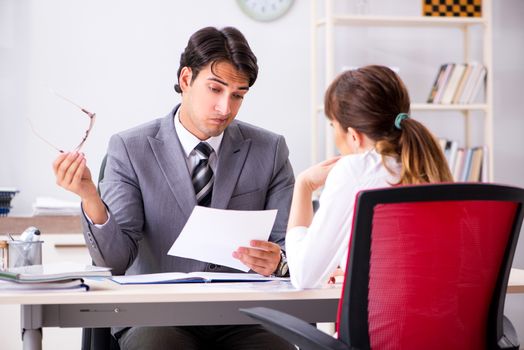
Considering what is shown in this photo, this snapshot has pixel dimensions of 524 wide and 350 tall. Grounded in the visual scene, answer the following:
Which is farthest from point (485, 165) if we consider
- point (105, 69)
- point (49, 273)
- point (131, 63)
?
point (49, 273)

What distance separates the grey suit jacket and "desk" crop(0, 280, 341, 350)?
0.47m

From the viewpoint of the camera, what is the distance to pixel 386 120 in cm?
161

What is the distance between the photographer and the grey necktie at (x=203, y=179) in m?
2.24

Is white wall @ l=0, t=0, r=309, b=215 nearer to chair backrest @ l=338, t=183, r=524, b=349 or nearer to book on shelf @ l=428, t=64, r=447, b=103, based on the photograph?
book on shelf @ l=428, t=64, r=447, b=103

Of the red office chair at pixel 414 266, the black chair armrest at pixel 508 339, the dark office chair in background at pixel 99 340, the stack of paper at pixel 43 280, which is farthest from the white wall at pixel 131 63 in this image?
the red office chair at pixel 414 266

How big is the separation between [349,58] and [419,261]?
10.0 ft

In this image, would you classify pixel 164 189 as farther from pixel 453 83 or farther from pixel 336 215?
pixel 453 83

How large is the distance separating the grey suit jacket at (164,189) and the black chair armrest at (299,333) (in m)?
0.78

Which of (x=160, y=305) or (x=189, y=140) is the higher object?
(x=189, y=140)

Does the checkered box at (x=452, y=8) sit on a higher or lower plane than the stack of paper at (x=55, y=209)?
higher

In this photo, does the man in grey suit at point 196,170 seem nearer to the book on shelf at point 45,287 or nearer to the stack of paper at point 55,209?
the book on shelf at point 45,287

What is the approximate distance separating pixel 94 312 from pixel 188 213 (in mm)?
652

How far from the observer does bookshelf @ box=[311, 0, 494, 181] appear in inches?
154

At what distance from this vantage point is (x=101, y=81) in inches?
157
